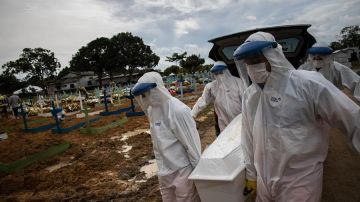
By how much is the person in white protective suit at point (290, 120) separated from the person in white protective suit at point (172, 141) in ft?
2.55

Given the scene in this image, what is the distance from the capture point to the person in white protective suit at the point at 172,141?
2887 millimetres

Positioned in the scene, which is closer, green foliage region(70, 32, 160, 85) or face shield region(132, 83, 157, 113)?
face shield region(132, 83, 157, 113)

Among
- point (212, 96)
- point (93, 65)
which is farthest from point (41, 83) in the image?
point (212, 96)

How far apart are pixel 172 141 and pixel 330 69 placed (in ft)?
11.7

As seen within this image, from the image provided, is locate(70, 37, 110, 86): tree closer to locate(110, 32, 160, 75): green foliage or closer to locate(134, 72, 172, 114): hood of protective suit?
locate(110, 32, 160, 75): green foliage

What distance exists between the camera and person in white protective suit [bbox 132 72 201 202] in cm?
289

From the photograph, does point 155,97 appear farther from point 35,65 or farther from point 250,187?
point 35,65

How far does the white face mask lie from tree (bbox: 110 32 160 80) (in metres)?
53.6

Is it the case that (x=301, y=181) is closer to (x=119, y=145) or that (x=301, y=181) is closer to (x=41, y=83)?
(x=119, y=145)

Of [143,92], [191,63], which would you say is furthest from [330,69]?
[191,63]

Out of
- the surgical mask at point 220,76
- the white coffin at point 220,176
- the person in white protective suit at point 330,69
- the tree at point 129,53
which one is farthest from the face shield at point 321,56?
the tree at point 129,53

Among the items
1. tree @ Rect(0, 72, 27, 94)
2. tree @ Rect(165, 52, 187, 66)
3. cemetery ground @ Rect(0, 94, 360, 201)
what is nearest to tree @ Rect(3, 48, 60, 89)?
tree @ Rect(0, 72, 27, 94)

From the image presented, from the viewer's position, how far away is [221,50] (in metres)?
4.66

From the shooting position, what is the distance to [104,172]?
6.55 meters
